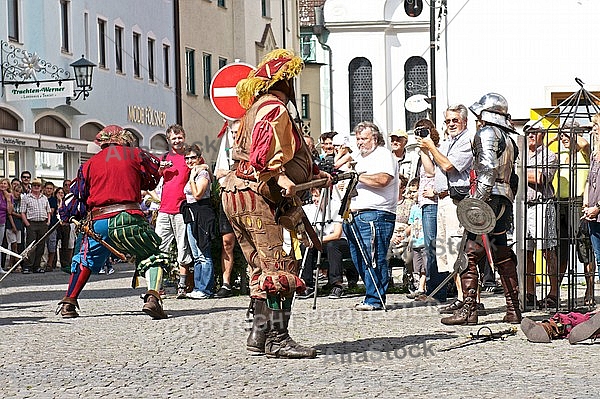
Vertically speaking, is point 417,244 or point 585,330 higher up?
point 417,244

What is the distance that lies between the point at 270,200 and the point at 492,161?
8.47 feet

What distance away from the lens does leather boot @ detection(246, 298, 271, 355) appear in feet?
28.5

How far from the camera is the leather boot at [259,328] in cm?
868

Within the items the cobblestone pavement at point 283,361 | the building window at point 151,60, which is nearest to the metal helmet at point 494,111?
the cobblestone pavement at point 283,361

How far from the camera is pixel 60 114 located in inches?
1163

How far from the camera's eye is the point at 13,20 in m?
27.1

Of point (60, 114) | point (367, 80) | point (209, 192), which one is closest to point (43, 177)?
point (60, 114)

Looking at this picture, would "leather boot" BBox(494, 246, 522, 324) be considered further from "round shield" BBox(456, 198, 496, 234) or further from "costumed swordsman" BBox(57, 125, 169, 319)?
"costumed swordsman" BBox(57, 125, 169, 319)

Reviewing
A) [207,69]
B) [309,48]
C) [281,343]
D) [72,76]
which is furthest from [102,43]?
[309,48]

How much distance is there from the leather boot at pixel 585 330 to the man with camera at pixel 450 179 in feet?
7.32

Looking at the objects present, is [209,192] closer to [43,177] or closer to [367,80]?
[43,177]

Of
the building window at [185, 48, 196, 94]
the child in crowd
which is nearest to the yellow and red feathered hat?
the child in crowd

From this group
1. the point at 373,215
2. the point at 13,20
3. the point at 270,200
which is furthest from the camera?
the point at 13,20

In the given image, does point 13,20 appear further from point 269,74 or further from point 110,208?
point 269,74
